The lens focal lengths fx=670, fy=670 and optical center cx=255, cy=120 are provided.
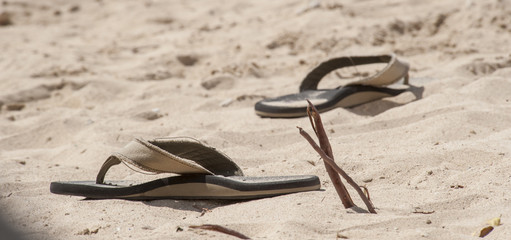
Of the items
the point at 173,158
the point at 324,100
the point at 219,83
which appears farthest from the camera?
the point at 219,83

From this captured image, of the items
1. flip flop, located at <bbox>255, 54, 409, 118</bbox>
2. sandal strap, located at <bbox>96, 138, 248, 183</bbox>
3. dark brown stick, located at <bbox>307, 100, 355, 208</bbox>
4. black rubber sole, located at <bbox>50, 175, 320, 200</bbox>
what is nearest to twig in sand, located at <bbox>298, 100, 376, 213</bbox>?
dark brown stick, located at <bbox>307, 100, 355, 208</bbox>

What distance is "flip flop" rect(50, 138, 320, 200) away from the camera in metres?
2.07

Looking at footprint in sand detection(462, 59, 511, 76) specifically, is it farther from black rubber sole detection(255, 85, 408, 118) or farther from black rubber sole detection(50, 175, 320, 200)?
black rubber sole detection(50, 175, 320, 200)

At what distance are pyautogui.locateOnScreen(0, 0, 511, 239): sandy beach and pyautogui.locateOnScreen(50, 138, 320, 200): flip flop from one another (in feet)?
0.13

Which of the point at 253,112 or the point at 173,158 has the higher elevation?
the point at 173,158

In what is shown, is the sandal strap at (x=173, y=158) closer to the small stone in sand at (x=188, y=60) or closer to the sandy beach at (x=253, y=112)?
the sandy beach at (x=253, y=112)

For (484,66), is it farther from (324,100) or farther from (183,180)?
(183,180)

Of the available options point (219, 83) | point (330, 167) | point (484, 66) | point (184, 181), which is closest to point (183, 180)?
point (184, 181)

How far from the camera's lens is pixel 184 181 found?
7.13 ft

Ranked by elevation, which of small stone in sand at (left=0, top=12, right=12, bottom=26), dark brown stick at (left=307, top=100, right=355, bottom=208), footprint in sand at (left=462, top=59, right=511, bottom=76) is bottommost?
small stone in sand at (left=0, top=12, right=12, bottom=26)

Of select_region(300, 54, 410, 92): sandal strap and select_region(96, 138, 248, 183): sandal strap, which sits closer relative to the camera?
select_region(96, 138, 248, 183): sandal strap

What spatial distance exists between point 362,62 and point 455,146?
53.1 inches

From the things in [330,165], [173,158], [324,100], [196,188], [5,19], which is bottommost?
[5,19]

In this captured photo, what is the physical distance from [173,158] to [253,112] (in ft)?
4.49
